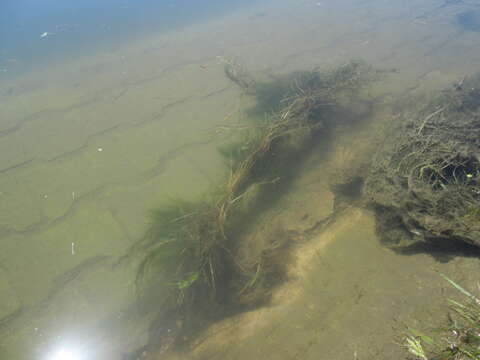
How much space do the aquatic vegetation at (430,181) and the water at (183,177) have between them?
0.60 ft

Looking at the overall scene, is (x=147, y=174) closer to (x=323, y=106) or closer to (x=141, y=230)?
(x=141, y=230)

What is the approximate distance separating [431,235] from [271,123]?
197 centimetres

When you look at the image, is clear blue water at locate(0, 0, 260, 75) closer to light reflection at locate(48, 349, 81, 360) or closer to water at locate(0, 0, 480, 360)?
water at locate(0, 0, 480, 360)

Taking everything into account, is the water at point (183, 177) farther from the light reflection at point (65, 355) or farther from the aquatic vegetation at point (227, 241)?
the aquatic vegetation at point (227, 241)

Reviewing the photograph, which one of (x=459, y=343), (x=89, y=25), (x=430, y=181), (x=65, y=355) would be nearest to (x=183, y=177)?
(x=65, y=355)

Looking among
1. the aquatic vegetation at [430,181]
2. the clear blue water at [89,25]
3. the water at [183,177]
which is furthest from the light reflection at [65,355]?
the clear blue water at [89,25]

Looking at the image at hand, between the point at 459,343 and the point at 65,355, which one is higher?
the point at 459,343

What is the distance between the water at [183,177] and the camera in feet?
6.40

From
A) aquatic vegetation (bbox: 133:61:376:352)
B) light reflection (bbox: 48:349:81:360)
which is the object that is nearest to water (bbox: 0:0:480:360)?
light reflection (bbox: 48:349:81:360)

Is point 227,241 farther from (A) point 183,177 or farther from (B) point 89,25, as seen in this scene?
(B) point 89,25

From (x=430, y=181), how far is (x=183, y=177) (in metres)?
2.25

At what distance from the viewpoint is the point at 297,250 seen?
245cm

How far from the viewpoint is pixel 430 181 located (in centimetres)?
227

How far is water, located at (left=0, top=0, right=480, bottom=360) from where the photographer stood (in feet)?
6.40
